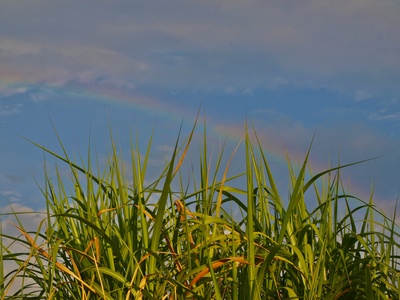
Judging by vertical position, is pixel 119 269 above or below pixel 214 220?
below

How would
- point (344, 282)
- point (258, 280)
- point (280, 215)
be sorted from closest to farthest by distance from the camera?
point (258, 280) < point (344, 282) < point (280, 215)

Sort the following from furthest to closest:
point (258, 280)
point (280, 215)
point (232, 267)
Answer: point (280, 215), point (232, 267), point (258, 280)

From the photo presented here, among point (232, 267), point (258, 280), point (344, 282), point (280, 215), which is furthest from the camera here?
point (280, 215)

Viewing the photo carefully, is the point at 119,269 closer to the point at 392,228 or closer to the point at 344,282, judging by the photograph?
the point at 344,282

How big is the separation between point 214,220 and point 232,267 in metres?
0.31

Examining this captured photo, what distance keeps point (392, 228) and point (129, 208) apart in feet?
4.97

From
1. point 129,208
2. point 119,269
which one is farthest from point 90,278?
point 129,208

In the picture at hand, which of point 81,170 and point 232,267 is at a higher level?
point 81,170

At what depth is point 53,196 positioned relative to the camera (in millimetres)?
3967

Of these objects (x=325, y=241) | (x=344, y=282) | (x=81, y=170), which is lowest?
(x=344, y=282)

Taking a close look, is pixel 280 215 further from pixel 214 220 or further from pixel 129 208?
pixel 129 208

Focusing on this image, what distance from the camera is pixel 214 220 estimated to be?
11.7 ft

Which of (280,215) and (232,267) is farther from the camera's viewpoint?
(280,215)

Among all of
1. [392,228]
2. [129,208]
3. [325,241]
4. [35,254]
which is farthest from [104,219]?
[392,228]
